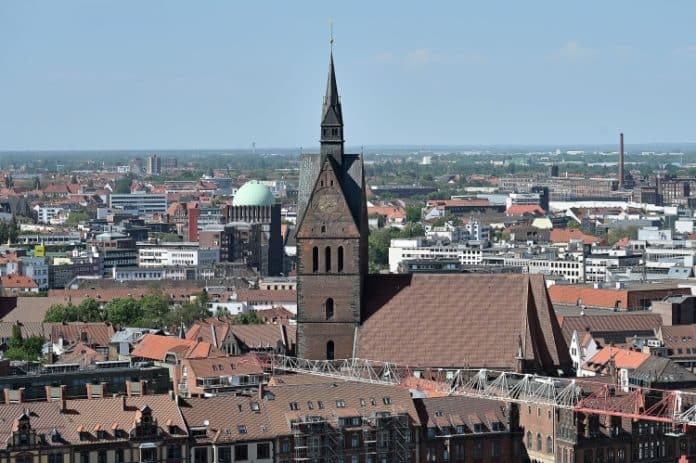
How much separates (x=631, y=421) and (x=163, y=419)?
2352 centimetres

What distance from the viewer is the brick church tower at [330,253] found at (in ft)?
371

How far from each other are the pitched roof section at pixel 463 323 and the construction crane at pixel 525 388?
83 cm

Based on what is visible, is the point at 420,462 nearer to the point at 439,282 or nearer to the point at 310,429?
the point at 310,429

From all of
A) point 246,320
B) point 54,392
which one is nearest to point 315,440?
point 54,392

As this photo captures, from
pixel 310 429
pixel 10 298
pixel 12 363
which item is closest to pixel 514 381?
pixel 310 429

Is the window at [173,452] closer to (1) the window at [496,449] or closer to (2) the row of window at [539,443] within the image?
(1) the window at [496,449]

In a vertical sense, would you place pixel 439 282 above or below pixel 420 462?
above

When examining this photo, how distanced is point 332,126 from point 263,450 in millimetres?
22920

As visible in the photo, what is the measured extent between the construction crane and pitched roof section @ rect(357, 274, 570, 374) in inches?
32.8

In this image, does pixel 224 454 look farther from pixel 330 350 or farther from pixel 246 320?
pixel 246 320

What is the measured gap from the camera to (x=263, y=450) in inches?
3851

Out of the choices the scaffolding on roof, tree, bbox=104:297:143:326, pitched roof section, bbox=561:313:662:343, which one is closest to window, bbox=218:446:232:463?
the scaffolding on roof

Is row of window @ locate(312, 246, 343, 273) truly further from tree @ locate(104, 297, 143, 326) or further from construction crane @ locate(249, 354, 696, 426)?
tree @ locate(104, 297, 143, 326)

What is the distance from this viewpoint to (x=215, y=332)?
137 metres
